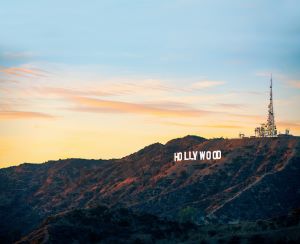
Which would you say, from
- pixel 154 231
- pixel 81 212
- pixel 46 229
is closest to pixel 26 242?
pixel 46 229

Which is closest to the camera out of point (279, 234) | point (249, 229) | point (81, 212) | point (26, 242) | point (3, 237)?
point (279, 234)

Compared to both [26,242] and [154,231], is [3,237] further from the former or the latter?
[154,231]

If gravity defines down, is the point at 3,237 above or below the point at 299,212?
below

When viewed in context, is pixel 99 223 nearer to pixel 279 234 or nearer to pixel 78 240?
pixel 78 240

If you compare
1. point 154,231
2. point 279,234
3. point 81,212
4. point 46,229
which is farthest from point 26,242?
point 279,234

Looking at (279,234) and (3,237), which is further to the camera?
(3,237)

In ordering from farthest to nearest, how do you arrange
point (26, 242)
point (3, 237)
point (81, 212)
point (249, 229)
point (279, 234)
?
point (3, 237)
point (81, 212)
point (26, 242)
point (249, 229)
point (279, 234)
